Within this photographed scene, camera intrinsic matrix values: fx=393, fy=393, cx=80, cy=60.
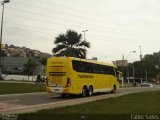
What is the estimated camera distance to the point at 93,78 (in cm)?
3353

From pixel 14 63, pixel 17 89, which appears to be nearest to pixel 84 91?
pixel 17 89

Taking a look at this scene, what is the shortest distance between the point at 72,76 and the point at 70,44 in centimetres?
3540

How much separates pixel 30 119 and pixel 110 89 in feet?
87.2

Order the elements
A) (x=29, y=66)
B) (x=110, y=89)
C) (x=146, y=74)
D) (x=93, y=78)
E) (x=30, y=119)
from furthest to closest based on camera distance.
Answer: (x=146, y=74), (x=29, y=66), (x=110, y=89), (x=93, y=78), (x=30, y=119)

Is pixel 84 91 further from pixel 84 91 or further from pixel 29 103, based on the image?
pixel 29 103

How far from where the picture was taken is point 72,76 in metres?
29.4

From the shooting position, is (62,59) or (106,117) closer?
(106,117)

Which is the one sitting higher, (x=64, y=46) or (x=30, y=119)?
(x=64, y=46)

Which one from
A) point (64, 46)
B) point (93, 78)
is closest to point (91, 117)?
point (93, 78)

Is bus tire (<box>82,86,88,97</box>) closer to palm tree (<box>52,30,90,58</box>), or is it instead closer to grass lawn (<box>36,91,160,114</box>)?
grass lawn (<box>36,91,160,114</box>)

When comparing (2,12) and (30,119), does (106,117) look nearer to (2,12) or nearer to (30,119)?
(30,119)

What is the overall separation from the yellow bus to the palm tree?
29070 mm

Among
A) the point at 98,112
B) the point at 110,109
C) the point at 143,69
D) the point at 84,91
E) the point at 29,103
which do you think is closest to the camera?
the point at 98,112

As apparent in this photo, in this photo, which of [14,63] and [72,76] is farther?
[14,63]
